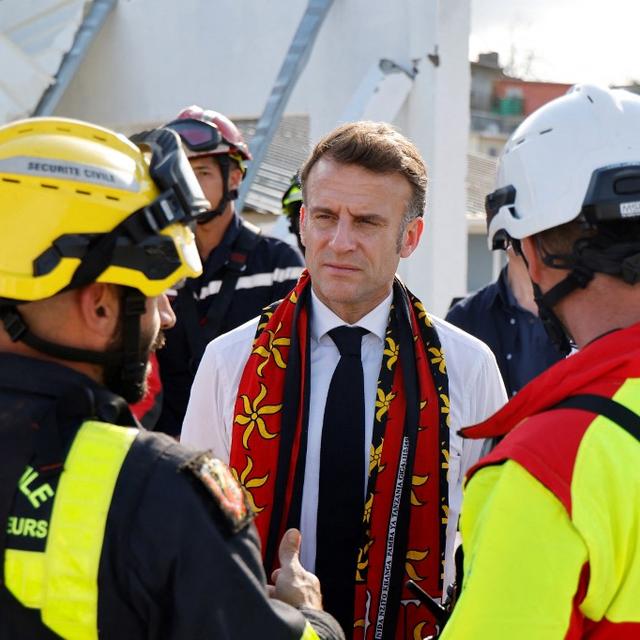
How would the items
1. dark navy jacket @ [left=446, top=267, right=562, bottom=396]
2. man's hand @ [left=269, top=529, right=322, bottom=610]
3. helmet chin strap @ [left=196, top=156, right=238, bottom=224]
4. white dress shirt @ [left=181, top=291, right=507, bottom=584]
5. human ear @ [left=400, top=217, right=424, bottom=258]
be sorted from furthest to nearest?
dark navy jacket @ [left=446, top=267, right=562, bottom=396] → helmet chin strap @ [left=196, top=156, right=238, bottom=224] → human ear @ [left=400, top=217, right=424, bottom=258] → white dress shirt @ [left=181, top=291, right=507, bottom=584] → man's hand @ [left=269, top=529, right=322, bottom=610]

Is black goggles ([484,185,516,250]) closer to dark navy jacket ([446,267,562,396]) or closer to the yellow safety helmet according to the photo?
the yellow safety helmet

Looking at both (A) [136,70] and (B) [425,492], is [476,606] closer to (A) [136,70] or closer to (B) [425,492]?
(B) [425,492]

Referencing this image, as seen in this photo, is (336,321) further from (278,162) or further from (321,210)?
(278,162)

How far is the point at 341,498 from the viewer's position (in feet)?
8.18

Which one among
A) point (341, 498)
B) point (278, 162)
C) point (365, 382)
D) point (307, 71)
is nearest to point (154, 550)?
point (341, 498)

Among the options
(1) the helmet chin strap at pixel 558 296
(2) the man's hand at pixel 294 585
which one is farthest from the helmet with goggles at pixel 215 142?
(1) the helmet chin strap at pixel 558 296

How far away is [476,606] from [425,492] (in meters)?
1.06

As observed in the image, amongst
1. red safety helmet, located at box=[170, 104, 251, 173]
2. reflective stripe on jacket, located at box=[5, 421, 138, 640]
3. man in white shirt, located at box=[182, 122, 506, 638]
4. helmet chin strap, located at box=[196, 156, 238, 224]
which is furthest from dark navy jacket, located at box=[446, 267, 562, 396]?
reflective stripe on jacket, located at box=[5, 421, 138, 640]

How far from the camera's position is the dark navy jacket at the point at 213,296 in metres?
3.90

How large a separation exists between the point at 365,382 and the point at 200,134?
1.99 m

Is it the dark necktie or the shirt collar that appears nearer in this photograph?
the dark necktie

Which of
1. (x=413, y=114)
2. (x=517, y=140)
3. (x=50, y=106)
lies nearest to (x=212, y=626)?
(x=517, y=140)

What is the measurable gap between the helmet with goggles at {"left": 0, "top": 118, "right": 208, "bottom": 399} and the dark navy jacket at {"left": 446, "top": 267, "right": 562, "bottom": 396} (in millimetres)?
2684

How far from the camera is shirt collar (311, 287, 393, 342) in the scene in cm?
269
